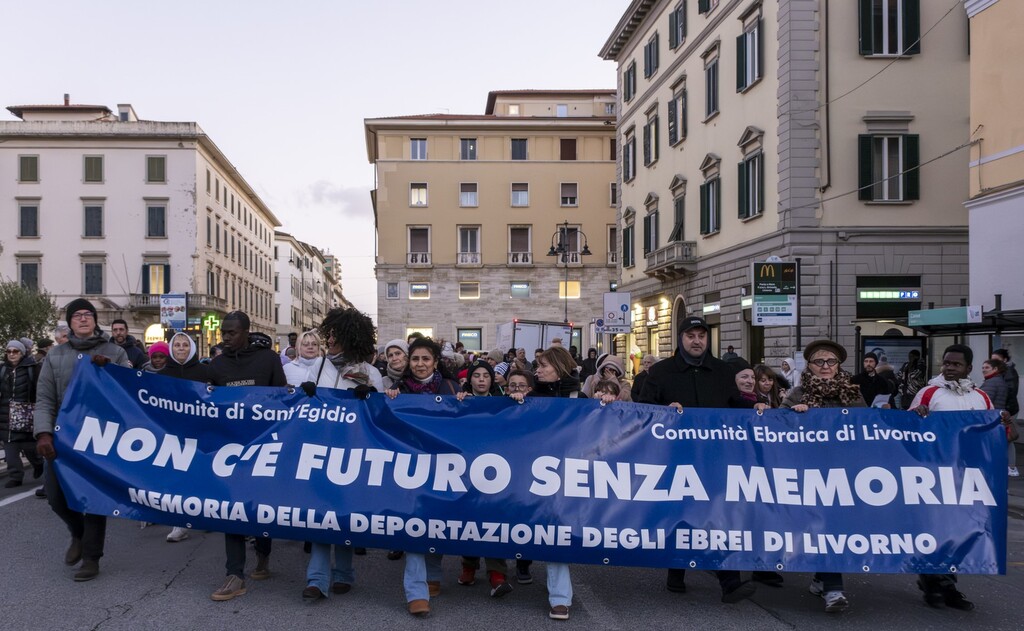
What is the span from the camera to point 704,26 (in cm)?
3095

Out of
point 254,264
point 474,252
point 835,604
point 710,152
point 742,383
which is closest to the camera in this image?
point 835,604

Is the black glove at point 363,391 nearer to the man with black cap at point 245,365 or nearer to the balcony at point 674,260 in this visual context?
the man with black cap at point 245,365

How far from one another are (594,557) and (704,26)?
27.7 metres

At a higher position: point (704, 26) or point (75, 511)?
point (704, 26)

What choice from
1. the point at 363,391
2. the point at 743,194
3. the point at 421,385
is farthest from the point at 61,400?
the point at 743,194

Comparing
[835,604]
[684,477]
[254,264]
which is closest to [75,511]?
[684,477]

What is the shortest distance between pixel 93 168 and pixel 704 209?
4265cm

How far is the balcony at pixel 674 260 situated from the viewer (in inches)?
1264

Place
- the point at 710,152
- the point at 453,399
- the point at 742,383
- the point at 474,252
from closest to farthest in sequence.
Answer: the point at 453,399 < the point at 742,383 < the point at 710,152 < the point at 474,252

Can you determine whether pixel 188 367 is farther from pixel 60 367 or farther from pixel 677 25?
pixel 677 25

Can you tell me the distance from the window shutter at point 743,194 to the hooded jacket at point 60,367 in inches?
893

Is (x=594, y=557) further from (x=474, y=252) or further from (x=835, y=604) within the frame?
(x=474, y=252)

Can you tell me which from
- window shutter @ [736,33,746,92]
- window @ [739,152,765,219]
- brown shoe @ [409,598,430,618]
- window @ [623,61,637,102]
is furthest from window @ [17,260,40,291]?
brown shoe @ [409,598,430,618]

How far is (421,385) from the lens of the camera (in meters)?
6.86
